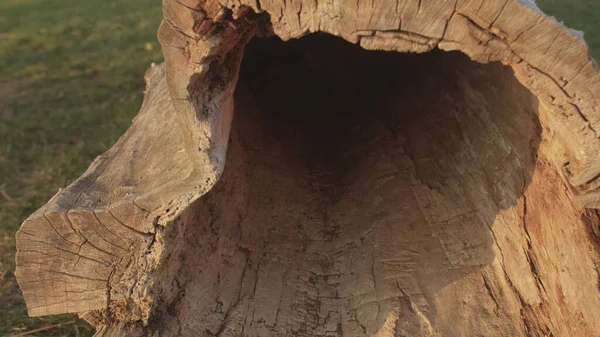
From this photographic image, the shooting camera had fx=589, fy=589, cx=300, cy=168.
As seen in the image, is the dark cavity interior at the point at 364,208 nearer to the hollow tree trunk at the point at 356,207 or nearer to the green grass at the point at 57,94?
the hollow tree trunk at the point at 356,207

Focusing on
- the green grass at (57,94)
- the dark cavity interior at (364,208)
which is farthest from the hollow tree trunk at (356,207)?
the green grass at (57,94)

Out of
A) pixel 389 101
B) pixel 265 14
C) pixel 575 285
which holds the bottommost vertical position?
pixel 575 285

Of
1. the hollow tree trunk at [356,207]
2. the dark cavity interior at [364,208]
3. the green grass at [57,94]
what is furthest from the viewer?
the green grass at [57,94]

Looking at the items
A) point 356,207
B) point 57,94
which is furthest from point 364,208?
point 57,94

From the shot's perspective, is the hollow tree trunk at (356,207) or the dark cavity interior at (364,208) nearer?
the hollow tree trunk at (356,207)

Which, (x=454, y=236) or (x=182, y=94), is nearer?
(x=182, y=94)

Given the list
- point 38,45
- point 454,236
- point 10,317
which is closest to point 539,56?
point 454,236

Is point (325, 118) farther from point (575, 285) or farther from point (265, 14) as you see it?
point (575, 285)

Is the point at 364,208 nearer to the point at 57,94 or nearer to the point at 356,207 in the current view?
the point at 356,207
